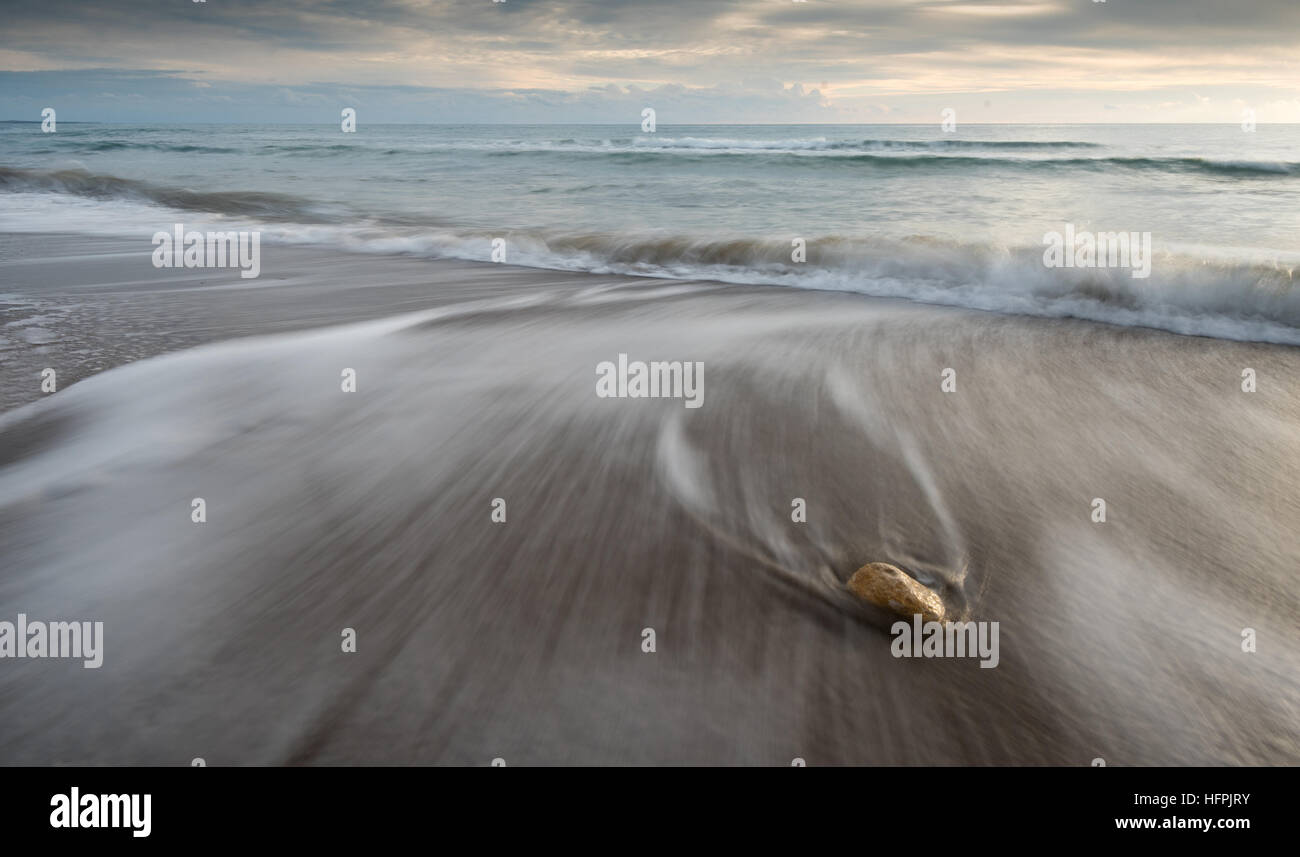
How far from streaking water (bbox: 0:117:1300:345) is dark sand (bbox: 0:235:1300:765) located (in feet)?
4.56

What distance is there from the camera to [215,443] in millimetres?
3291

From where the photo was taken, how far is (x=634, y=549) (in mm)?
2559

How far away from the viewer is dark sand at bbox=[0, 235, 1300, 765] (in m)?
1.82

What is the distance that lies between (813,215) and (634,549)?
9.76 m
